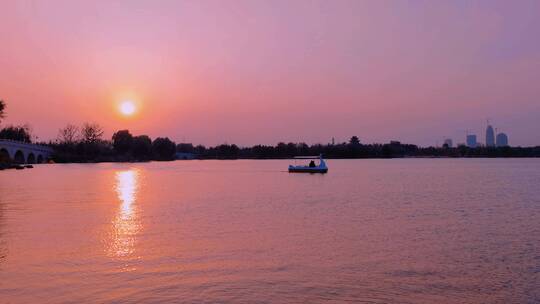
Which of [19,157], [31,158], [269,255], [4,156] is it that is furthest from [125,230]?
[31,158]

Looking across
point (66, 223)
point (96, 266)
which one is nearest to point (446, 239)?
point (96, 266)

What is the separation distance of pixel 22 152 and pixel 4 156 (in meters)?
22.4

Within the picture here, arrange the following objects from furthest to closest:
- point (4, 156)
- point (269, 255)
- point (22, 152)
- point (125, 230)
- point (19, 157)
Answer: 1. point (19, 157)
2. point (22, 152)
3. point (4, 156)
4. point (125, 230)
5. point (269, 255)

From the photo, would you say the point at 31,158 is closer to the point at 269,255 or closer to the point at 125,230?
the point at 125,230

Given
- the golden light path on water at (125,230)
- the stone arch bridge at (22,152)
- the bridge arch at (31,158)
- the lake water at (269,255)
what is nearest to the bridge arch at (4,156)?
the stone arch bridge at (22,152)

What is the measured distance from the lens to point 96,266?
17.7 meters

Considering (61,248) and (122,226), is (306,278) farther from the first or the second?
(122,226)

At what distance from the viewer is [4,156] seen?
394 ft

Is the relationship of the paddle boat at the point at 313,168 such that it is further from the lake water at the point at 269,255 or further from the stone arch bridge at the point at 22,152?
the stone arch bridge at the point at 22,152

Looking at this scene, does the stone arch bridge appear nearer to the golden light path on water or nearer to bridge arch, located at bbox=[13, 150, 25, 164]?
bridge arch, located at bbox=[13, 150, 25, 164]

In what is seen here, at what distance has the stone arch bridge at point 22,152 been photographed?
123838 mm

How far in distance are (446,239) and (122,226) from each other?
16601 mm

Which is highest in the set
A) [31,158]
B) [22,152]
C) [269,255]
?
[22,152]

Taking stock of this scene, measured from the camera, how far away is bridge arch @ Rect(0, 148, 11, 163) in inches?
4595
